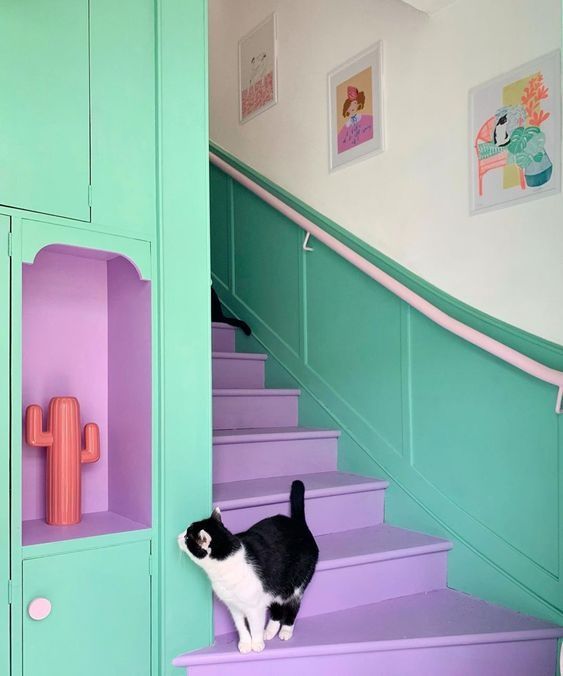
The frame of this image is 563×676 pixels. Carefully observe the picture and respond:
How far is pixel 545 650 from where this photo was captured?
2020 mm

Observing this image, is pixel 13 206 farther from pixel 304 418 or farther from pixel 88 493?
pixel 304 418

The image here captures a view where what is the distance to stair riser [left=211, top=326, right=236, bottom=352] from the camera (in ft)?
11.4

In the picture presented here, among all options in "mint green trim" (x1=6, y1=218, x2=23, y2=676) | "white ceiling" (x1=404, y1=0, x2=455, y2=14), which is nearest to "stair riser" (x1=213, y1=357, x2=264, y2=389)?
"mint green trim" (x1=6, y1=218, x2=23, y2=676)

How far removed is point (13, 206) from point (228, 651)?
135cm

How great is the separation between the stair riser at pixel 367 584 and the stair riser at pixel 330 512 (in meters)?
0.28

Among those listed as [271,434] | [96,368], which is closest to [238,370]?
[271,434]

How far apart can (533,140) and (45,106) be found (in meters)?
1.51

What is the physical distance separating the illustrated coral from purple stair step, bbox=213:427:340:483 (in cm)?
147

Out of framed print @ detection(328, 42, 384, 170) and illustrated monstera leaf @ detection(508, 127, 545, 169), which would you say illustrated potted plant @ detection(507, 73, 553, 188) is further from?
framed print @ detection(328, 42, 384, 170)

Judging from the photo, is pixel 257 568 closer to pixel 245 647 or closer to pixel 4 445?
pixel 245 647

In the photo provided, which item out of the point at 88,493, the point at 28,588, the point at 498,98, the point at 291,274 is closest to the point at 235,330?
the point at 291,274

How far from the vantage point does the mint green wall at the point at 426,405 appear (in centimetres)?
214

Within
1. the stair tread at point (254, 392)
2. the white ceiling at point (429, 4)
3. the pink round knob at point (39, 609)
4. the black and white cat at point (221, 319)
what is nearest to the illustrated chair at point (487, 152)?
the white ceiling at point (429, 4)

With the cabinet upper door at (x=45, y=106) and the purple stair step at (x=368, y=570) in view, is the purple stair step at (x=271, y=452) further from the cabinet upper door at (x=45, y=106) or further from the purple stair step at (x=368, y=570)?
the cabinet upper door at (x=45, y=106)
